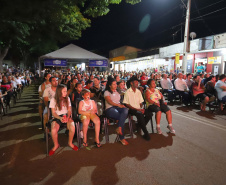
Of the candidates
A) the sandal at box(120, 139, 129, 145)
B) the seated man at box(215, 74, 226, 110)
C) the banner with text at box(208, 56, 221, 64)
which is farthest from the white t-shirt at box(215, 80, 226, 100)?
the banner with text at box(208, 56, 221, 64)

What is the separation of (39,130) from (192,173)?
434 cm

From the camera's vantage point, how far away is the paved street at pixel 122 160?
3.01m

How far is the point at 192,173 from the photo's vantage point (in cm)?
317

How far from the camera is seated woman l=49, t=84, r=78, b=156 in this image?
3.98 m

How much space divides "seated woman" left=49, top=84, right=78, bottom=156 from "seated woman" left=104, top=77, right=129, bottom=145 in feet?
3.64

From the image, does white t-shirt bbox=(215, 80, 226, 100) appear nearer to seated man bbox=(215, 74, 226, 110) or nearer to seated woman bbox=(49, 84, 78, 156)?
seated man bbox=(215, 74, 226, 110)

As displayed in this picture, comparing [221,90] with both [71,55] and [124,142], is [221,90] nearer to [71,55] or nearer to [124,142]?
[124,142]

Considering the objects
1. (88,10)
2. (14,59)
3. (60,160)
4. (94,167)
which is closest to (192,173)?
(94,167)

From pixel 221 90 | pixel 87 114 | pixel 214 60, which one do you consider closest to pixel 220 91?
pixel 221 90

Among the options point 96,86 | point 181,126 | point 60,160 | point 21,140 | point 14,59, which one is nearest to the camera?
point 60,160

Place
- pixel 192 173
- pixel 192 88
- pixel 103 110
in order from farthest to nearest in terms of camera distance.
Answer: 1. pixel 192 88
2. pixel 103 110
3. pixel 192 173

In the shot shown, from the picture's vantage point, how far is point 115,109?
15.8 feet

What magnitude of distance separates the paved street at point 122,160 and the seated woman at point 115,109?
35cm

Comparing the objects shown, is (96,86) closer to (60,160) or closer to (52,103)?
(52,103)
